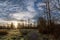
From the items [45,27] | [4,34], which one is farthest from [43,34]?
[4,34]

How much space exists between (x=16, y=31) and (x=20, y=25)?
421mm

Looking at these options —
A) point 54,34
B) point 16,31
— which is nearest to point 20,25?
point 16,31

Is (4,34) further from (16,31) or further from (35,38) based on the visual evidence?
(35,38)

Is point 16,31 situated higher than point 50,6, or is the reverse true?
point 50,6

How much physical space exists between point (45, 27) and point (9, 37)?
157 centimetres

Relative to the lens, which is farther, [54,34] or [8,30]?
[8,30]

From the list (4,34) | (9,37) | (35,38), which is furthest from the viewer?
(4,34)

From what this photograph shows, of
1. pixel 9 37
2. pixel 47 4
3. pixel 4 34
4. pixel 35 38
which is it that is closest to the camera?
pixel 47 4

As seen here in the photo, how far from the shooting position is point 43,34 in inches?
325

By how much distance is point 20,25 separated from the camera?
8.96 meters

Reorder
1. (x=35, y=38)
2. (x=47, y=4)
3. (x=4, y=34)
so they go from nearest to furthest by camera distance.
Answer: (x=47, y=4) < (x=35, y=38) < (x=4, y=34)

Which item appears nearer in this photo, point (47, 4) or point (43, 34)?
point (47, 4)

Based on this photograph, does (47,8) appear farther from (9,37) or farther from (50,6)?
(9,37)

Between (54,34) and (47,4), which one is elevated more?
(47,4)
